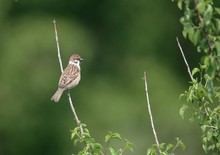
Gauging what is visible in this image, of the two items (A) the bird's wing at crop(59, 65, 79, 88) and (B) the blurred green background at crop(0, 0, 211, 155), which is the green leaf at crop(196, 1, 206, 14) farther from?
(B) the blurred green background at crop(0, 0, 211, 155)

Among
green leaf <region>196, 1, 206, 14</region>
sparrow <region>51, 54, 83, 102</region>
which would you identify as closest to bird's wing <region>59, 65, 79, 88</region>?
sparrow <region>51, 54, 83, 102</region>

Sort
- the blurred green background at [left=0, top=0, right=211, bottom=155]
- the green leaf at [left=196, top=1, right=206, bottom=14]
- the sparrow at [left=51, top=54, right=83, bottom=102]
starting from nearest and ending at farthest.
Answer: the green leaf at [left=196, top=1, right=206, bottom=14] → the sparrow at [left=51, top=54, right=83, bottom=102] → the blurred green background at [left=0, top=0, right=211, bottom=155]

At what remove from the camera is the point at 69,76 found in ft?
31.5

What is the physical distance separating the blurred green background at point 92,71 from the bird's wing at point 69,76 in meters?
8.09

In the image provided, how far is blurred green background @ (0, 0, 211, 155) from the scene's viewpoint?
18594mm

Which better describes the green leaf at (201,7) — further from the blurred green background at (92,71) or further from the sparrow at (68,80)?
the blurred green background at (92,71)

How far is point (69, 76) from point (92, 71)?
9.76 meters

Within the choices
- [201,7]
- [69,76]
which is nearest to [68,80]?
[69,76]

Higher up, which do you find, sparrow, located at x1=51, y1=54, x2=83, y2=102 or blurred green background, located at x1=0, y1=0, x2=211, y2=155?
blurred green background, located at x1=0, y1=0, x2=211, y2=155

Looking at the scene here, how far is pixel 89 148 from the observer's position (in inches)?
228

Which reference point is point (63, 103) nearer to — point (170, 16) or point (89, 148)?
point (170, 16)

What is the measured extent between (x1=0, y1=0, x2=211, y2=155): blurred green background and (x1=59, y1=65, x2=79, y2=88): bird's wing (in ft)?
26.5

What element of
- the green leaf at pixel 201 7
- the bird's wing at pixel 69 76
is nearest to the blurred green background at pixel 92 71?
the bird's wing at pixel 69 76

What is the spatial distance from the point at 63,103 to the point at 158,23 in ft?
10.6
